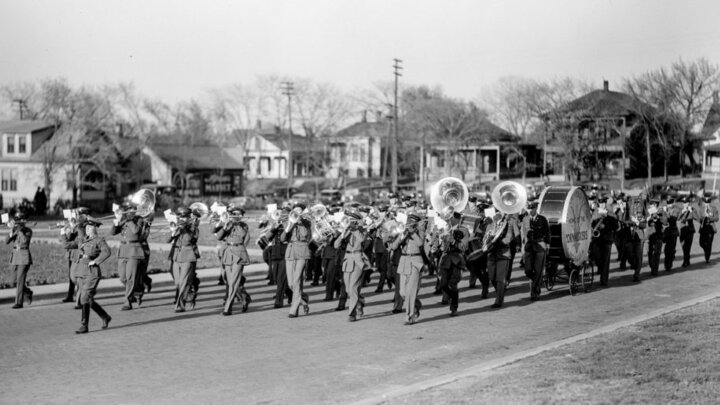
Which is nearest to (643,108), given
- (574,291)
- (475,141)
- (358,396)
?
(475,141)

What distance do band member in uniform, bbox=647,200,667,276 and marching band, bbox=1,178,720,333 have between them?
3.41 ft

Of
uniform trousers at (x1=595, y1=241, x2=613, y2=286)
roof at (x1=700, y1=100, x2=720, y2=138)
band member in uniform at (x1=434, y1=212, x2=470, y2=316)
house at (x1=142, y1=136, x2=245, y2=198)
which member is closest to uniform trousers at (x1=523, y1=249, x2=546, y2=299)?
band member in uniform at (x1=434, y1=212, x2=470, y2=316)

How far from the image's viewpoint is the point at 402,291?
12992 millimetres

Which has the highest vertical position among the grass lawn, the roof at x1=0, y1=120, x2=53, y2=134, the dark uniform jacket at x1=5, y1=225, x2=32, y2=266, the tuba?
the roof at x1=0, y1=120, x2=53, y2=134

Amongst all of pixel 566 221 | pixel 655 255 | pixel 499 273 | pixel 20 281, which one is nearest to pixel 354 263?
pixel 499 273

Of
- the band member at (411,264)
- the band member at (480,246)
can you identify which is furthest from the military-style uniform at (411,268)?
the band member at (480,246)

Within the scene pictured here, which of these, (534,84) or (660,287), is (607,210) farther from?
(534,84)

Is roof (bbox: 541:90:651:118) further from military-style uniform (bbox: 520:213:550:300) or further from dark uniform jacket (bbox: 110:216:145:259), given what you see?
dark uniform jacket (bbox: 110:216:145:259)

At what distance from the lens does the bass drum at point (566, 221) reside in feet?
50.2

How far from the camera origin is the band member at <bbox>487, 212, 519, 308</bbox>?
14.6 meters

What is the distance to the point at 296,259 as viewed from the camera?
13445 mm

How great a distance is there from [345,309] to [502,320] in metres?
2.82

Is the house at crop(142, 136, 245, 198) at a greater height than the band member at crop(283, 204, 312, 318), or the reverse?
the house at crop(142, 136, 245, 198)

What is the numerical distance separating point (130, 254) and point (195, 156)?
51187mm
